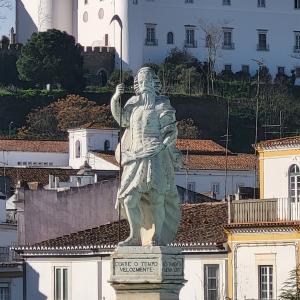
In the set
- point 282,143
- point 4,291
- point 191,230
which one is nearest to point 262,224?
point 282,143

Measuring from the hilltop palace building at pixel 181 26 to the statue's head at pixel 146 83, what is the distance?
106175mm

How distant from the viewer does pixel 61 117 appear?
108 metres

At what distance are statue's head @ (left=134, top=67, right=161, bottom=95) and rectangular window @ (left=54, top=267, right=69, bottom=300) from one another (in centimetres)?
2232

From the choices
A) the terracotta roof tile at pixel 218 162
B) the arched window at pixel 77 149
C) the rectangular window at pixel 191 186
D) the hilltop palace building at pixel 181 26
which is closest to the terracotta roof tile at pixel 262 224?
the rectangular window at pixel 191 186

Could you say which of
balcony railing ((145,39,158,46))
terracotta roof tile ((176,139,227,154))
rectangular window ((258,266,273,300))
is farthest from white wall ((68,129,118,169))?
rectangular window ((258,266,273,300))

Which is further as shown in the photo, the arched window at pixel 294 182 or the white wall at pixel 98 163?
the white wall at pixel 98 163

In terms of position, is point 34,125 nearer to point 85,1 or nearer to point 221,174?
point 85,1

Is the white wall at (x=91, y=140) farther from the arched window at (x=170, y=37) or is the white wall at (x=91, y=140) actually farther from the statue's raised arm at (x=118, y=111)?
the statue's raised arm at (x=118, y=111)

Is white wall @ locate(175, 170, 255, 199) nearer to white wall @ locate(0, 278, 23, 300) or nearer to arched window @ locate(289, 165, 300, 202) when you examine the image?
white wall @ locate(0, 278, 23, 300)

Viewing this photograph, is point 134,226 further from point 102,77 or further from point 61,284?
point 102,77

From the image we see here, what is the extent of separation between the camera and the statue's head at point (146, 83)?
13.4 m

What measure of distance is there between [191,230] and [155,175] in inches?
913

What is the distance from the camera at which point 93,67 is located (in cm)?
12331

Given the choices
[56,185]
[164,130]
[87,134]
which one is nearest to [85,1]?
[87,134]
